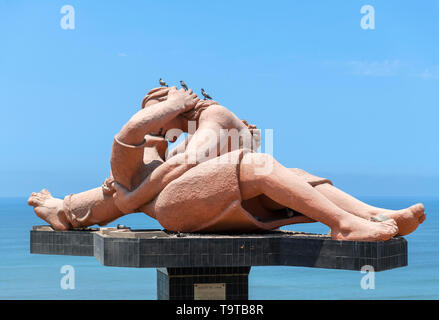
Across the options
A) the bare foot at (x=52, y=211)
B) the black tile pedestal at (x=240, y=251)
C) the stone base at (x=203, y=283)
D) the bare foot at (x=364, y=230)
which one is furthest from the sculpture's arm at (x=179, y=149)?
the bare foot at (x=364, y=230)

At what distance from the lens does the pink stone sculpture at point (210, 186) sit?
790 cm

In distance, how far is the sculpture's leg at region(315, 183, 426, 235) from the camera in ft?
26.9

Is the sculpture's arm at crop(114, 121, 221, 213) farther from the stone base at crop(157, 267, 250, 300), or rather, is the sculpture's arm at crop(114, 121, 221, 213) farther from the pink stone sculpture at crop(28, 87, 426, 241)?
the stone base at crop(157, 267, 250, 300)

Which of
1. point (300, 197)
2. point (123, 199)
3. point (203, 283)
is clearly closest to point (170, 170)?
point (123, 199)

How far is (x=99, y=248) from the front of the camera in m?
8.40

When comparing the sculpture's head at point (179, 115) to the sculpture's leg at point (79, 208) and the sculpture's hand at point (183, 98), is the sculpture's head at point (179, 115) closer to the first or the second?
the sculpture's hand at point (183, 98)

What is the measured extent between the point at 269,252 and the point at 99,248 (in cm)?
223

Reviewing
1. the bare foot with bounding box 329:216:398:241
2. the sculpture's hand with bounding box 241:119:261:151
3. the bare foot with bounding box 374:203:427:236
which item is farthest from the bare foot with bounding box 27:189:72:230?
the bare foot with bounding box 374:203:427:236

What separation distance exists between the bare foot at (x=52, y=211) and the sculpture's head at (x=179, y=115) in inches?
78.1

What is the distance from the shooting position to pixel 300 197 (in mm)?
7859

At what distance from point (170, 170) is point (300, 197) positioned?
5.72 feet

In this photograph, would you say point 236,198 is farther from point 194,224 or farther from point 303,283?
point 303,283

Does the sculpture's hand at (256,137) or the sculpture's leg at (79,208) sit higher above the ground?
the sculpture's hand at (256,137)
